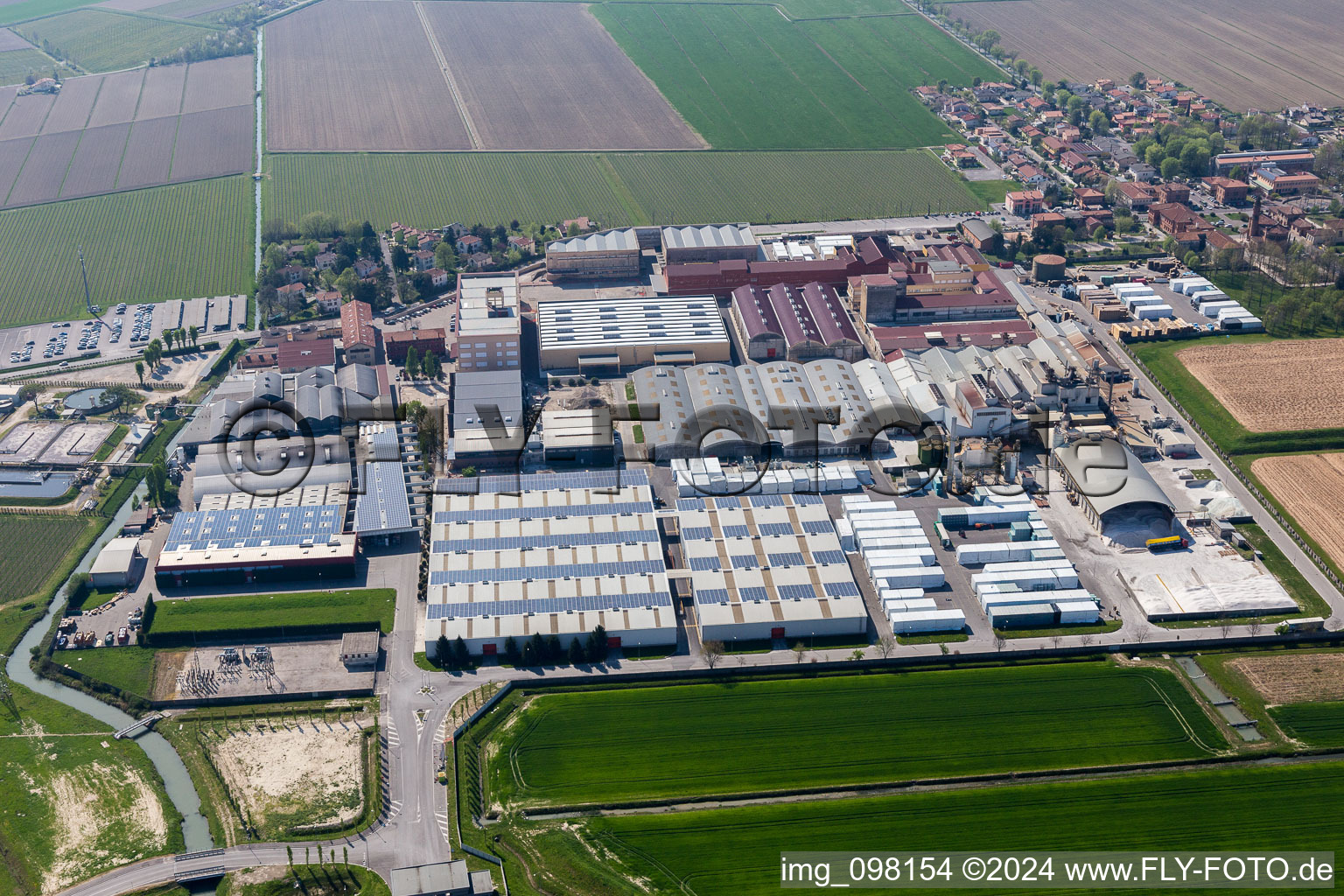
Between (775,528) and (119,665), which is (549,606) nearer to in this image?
(775,528)

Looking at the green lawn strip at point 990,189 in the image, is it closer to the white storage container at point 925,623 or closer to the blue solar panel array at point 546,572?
the white storage container at point 925,623

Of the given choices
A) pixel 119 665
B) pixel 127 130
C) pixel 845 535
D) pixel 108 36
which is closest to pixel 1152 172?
pixel 845 535

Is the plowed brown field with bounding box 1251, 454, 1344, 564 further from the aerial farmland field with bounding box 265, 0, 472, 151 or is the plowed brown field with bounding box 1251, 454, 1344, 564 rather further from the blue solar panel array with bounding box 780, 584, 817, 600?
the aerial farmland field with bounding box 265, 0, 472, 151

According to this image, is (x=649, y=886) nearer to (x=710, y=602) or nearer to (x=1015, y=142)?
(x=710, y=602)

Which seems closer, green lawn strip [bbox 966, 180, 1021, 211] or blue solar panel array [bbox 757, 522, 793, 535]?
blue solar panel array [bbox 757, 522, 793, 535]

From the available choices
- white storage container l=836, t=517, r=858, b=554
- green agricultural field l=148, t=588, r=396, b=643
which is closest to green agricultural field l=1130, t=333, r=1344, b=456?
white storage container l=836, t=517, r=858, b=554

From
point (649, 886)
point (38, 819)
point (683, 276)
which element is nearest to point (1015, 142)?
point (683, 276)
